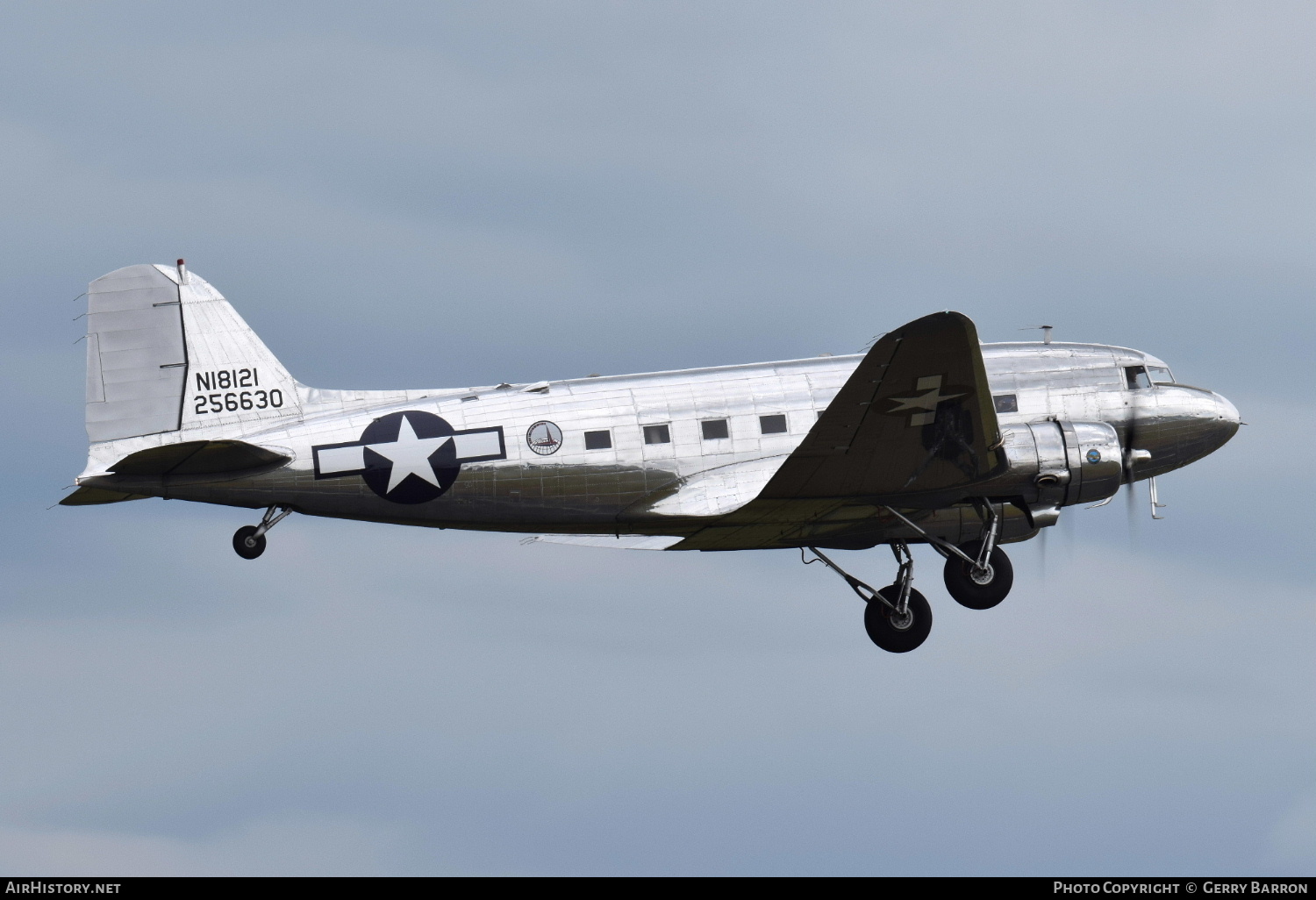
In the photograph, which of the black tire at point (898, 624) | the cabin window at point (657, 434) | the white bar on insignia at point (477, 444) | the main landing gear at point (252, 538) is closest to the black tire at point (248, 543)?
the main landing gear at point (252, 538)

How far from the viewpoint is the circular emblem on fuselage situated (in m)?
26.3

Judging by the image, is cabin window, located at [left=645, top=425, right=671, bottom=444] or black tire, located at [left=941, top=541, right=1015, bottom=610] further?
black tire, located at [left=941, top=541, right=1015, bottom=610]

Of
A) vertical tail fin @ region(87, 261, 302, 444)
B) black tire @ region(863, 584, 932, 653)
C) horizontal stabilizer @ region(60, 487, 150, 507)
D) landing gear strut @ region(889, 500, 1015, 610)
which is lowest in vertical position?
black tire @ region(863, 584, 932, 653)

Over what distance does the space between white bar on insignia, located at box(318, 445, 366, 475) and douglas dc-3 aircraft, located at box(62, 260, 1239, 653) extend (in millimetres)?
25

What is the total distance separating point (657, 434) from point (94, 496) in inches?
316

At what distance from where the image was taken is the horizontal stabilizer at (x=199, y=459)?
81.3 ft

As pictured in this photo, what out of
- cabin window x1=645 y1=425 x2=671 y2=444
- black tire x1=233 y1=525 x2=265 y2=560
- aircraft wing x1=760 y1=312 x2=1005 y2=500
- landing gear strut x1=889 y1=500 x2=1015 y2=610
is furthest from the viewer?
landing gear strut x1=889 y1=500 x2=1015 y2=610

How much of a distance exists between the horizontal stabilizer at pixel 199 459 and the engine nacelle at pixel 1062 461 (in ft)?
34.3

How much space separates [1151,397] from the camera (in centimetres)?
2855

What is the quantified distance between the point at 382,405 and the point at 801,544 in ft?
22.7

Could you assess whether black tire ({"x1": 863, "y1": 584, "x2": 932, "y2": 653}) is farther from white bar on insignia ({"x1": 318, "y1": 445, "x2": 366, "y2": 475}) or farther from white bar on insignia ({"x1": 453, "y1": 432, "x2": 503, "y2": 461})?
white bar on insignia ({"x1": 318, "y1": 445, "x2": 366, "y2": 475})

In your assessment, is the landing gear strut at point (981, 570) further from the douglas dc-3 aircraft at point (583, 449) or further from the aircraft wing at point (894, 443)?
the aircraft wing at point (894, 443)

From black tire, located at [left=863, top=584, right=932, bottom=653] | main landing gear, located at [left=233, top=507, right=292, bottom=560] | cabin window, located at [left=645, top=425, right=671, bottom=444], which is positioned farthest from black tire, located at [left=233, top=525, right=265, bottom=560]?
black tire, located at [left=863, top=584, right=932, bottom=653]

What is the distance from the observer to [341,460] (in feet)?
84.8
